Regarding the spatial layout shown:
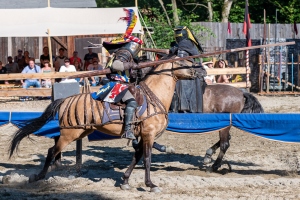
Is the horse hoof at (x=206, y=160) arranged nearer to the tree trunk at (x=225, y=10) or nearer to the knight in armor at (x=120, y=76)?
the knight in armor at (x=120, y=76)

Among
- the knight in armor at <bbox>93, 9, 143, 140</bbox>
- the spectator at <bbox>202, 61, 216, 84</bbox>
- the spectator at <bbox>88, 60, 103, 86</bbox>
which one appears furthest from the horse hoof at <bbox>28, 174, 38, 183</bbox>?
Answer: the spectator at <bbox>88, 60, 103, 86</bbox>

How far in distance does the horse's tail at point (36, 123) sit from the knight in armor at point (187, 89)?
239 centimetres

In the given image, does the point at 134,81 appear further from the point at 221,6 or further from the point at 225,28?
the point at 221,6

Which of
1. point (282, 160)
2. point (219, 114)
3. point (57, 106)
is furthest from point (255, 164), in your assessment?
point (57, 106)

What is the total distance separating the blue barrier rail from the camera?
9906mm

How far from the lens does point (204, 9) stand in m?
32.1

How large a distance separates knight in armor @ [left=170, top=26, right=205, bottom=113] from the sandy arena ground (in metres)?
0.98

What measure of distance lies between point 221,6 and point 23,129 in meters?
22.6

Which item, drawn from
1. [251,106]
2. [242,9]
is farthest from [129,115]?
[242,9]

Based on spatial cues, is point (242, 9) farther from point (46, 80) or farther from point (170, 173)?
point (170, 173)

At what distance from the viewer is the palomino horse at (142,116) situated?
9.06 metres

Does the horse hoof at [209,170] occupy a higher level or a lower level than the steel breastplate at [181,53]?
lower

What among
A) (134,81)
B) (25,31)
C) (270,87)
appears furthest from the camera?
(270,87)

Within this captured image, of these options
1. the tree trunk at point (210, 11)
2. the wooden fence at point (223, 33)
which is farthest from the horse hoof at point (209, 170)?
the tree trunk at point (210, 11)
